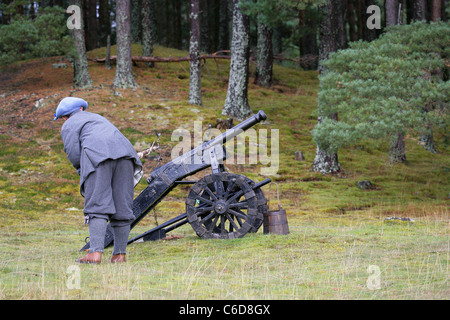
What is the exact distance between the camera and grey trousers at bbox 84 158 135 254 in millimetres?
5531

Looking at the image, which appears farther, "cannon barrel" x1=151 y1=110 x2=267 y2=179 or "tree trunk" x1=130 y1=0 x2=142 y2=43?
"tree trunk" x1=130 y1=0 x2=142 y2=43

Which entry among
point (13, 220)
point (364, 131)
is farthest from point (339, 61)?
point (13, 220)

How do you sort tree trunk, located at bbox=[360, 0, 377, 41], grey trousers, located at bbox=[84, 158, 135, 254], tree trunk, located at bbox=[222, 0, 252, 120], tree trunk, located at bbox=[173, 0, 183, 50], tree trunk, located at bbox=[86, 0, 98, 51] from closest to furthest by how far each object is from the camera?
1. grey trousers, located at bbox=[84, 158, 135, 254]
2. tree trunk, located at bbox=[222, 0, 252, 120]
3. tree trunk, located at bbox=[360, 0, 377, 41]
4. tree trunk, located at bbox=[86, 0, 98, 51]
5. tree trunk, located at bbox=[173, 0, 183, 50]

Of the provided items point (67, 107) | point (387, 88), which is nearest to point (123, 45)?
point (387, 88)

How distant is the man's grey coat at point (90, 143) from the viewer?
18.2 ft

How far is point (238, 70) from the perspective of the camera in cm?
1705

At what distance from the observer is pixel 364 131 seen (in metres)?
10.9

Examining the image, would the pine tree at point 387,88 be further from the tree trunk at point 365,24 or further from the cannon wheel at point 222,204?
the tree trunk at point 365,24

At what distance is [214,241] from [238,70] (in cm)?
1090

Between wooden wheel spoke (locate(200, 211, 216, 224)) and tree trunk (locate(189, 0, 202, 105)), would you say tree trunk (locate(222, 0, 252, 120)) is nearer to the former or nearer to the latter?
tree trunk (locate(189, 0, 202, 105))

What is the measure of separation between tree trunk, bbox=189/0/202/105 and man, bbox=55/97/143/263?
1202 cm

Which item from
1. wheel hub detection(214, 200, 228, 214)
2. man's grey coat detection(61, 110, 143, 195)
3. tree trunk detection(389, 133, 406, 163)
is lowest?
tree trunk detection(389, 133, 406, 163)

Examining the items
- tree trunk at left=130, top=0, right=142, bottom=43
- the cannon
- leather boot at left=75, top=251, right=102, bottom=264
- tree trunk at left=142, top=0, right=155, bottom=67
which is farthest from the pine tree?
tree trunk at left=130, top=0, right=142, bottom=43

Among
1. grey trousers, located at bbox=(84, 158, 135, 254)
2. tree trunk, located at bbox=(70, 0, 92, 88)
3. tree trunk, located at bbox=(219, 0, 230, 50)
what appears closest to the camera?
grey trousers, located at bbox=(84, 158, 135, 254)
